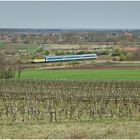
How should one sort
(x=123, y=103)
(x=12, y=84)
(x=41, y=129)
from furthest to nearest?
1. (x=12, y=84)
2. (x=123, y=103)
3. (x=41, y=129)

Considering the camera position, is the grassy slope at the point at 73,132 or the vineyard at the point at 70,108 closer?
the grassy slope at the point at 73,132

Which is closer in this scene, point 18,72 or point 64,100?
point 64,100

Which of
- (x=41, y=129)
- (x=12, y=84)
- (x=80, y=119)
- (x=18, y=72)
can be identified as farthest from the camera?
(x=18, y=72)

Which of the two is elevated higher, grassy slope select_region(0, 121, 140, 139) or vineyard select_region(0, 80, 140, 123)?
grassy slope select_region(0, 121, 140, 139)

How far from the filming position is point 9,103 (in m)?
30.2

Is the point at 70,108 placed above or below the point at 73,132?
below

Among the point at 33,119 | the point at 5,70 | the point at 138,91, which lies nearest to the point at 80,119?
the point at 33,119

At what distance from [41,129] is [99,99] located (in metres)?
15.0

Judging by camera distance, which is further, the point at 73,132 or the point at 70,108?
the point at 70,108

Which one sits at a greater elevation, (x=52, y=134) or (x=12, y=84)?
(x=52, y=134)

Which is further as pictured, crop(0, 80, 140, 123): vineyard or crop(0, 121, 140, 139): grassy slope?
crop(0, 80, 140, 123): vineyard

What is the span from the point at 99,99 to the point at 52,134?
1622 cm

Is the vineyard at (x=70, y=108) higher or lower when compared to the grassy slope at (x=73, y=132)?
lower

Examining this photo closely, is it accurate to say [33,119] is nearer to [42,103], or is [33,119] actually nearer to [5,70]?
[42,103]
